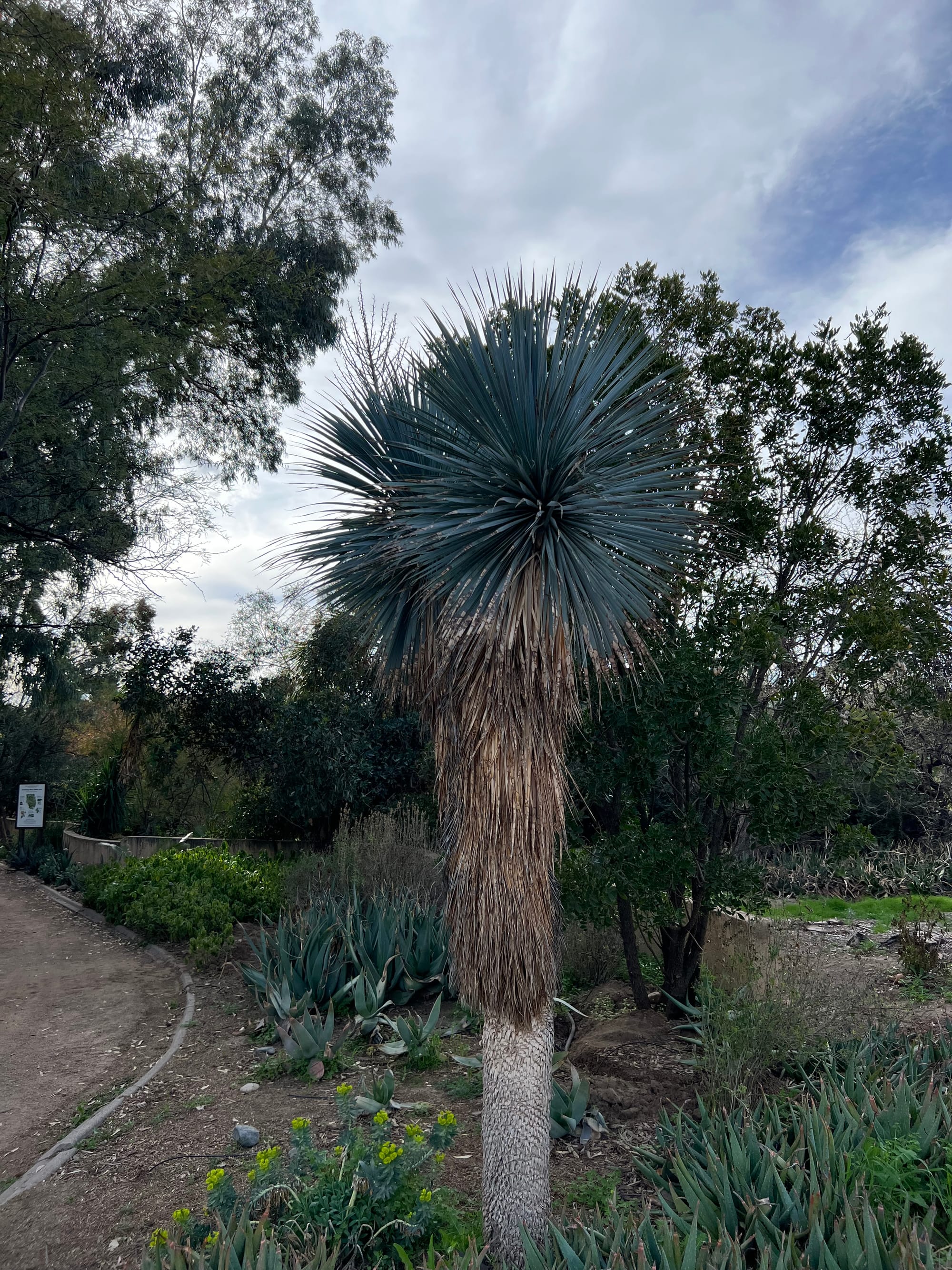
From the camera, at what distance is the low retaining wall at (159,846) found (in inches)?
556

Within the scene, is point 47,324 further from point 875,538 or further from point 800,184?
point 875,538

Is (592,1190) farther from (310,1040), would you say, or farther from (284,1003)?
(284,1003)

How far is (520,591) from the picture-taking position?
3.60 meters

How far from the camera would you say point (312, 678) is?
1354 centimetres

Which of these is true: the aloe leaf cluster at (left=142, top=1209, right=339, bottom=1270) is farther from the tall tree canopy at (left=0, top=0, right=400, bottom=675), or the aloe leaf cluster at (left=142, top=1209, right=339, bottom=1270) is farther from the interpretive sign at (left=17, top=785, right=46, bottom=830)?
the interpretive sign at (left=17, top=785, right=46, bottom=830)

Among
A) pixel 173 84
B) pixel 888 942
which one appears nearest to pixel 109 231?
pixel 173 84

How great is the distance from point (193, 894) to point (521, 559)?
329 inches

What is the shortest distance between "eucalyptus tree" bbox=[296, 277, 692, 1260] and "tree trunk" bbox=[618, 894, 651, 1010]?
7.28ft

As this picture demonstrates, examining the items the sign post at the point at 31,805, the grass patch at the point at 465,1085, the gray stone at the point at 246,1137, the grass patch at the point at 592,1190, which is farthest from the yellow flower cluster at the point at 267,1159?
the sign post at the point at 31,805

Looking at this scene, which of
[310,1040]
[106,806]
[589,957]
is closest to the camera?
[310,1040]

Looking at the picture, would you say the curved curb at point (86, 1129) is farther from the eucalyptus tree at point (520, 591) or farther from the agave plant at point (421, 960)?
the eucalyptus tree at point (520, 591)

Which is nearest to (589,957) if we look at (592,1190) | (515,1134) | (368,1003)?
(368,1003)

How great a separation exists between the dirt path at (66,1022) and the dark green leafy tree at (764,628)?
385 cm

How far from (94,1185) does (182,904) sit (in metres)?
5.75
